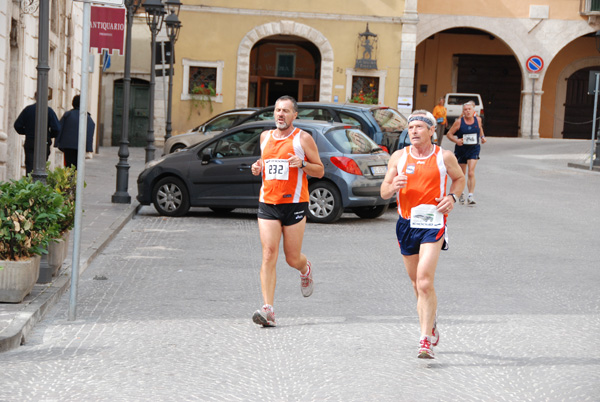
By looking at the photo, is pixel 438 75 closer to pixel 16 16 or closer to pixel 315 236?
pixel 16 16

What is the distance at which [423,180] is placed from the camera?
274 inches

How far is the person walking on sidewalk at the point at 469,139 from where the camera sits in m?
18.8

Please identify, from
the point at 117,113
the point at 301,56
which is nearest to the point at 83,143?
the point at 117,113

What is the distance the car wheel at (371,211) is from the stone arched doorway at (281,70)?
27.8 m

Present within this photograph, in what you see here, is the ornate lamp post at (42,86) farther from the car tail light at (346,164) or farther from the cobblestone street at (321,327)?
the car tail light at (346,164)

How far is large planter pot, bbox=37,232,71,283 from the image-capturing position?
9.01 metres

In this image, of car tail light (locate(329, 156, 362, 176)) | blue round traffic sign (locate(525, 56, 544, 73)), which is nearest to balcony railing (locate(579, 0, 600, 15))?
blue round traffic sign (locate(525, 56, 544, 73))

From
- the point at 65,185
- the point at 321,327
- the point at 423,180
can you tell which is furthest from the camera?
the point at 65,185

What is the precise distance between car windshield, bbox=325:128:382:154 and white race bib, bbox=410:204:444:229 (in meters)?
8.73

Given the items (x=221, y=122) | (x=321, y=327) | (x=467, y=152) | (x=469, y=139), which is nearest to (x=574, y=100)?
(x=221, y=122)

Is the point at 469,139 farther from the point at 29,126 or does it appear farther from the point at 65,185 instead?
the point at 65,185

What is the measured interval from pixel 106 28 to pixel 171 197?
9270 mm

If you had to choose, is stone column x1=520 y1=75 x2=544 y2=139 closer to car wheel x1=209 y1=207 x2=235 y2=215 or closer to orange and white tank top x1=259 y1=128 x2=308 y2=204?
car wheel x1=209 y1=207 x2=235 y2=215

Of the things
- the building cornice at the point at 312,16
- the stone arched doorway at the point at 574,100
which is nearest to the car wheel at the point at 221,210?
the building cornice at the point at 312,16
